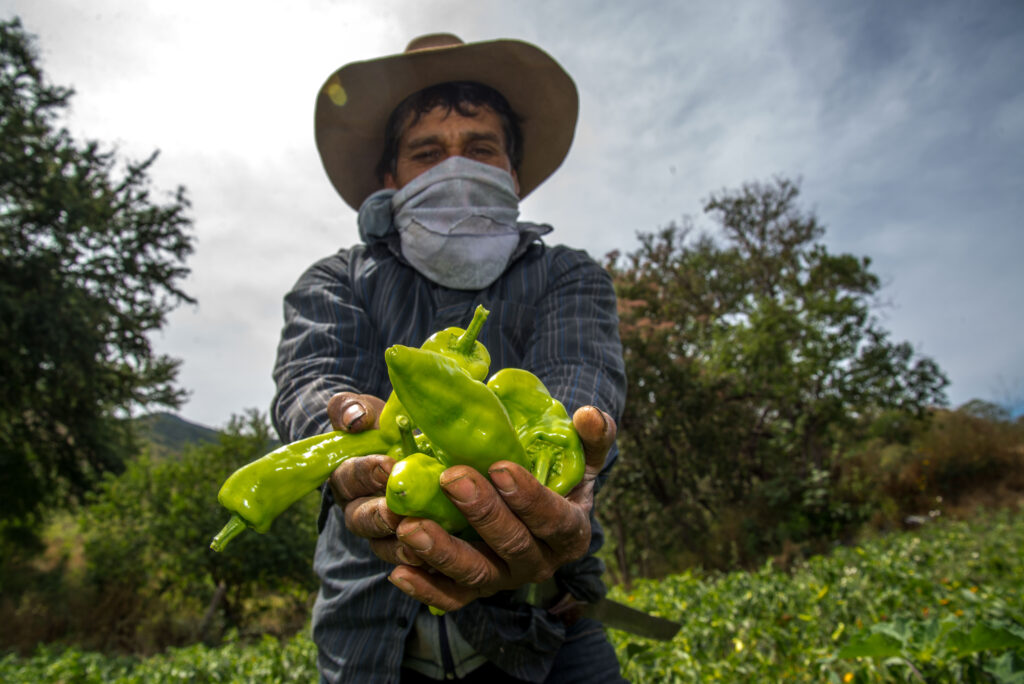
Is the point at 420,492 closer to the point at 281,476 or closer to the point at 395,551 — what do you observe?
the point at 395,551

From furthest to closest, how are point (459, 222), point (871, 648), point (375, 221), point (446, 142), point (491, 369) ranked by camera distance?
point (871, 648) → point (446, 142) → point (375, 221) → point (459, 222) → point (491, 369)

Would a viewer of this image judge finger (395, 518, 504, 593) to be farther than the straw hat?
No

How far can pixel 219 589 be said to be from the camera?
13992mm

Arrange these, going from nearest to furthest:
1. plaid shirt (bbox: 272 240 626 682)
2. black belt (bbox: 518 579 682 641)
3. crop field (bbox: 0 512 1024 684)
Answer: plaid shirt (bbox: 272 240 626 682) < black belt (bbox: 518 579 682 641) < crop field (bbox: 0 512 1024 684)

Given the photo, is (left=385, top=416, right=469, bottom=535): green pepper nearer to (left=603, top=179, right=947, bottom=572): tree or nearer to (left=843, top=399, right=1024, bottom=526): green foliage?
(left=603, top=179, right=947, bottom=572): tree

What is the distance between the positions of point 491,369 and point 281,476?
0.71m

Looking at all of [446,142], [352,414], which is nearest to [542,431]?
[352,414]

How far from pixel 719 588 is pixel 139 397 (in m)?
16.2

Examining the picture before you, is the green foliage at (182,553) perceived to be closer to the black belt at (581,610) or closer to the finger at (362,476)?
the black belt at (581,610)

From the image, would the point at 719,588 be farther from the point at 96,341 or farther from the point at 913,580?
the point at 96,341

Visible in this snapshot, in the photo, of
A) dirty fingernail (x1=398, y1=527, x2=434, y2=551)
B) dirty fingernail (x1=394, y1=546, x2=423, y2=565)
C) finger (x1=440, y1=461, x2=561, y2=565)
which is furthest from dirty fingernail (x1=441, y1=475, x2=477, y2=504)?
dirty fingernail (x1=394, y1=546, x2=423, y2=565)

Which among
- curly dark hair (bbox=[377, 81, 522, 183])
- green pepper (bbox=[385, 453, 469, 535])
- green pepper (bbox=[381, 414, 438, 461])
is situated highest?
curly dark hair (bbox=[377, 81, 522, 183])

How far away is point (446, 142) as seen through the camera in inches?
90.6

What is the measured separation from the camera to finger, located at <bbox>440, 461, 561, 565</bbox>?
1060 mm
